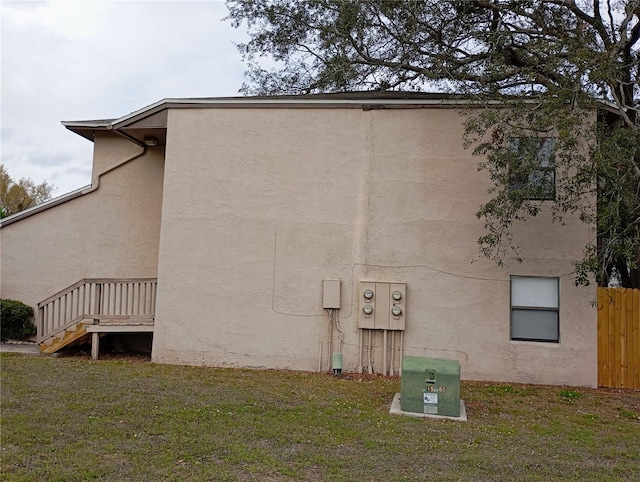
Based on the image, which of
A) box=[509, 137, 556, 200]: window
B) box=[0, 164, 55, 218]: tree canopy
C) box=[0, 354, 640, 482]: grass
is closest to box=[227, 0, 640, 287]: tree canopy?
box=[509, 137, 556, 200]: window

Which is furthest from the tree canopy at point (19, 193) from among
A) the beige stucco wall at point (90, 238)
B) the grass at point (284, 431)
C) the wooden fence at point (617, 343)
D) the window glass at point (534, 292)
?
the wooden fence at point (617, 343)

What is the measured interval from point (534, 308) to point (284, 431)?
5772mm

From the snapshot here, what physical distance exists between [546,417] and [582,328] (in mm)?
2752

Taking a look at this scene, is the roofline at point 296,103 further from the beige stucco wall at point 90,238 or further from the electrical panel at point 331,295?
the electrical panel at point 331,295

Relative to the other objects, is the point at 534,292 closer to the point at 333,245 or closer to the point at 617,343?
the point at 617,343

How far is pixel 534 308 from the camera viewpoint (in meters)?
9.84

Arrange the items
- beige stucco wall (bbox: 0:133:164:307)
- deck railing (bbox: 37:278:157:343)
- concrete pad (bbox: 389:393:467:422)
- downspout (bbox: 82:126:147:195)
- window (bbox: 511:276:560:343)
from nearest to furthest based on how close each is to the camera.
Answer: concrete pad (bbox: 389:393:467:422)
window (bbox: 511:276:560:343)
deck railing (bbox: 37:278:157:343)
beige stucco wall (bbox: 0:133:164:307)
downspout (bbox: 82:126:147:195)

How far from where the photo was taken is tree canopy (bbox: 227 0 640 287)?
796cm

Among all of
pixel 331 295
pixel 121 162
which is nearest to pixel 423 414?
pixel 331 295

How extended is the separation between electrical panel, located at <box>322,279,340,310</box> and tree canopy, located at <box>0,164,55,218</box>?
29.6 meters

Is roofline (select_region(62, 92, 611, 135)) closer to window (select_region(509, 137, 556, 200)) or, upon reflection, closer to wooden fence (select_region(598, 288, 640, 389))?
window (select_region(509, 137, 556, 200))

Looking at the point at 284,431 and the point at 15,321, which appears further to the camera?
the point at 15,321

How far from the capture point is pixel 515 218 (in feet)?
31.7

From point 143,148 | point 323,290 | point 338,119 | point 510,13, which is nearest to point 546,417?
point 323,290
